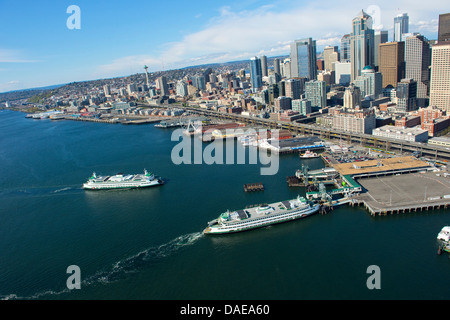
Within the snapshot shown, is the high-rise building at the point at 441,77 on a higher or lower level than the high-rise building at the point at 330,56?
lower

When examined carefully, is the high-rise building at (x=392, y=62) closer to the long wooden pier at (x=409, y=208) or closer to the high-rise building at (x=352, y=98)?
the high-rise building at (x=352, y=98)

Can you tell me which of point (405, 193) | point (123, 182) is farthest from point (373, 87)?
point (123, 182)

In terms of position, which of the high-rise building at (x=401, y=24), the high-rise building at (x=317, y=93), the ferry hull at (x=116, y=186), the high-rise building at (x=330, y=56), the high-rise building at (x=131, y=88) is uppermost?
the high-rise building at (x=401, y=24)

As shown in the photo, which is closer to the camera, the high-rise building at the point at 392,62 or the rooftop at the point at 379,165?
the rooftop at the point at 379,165

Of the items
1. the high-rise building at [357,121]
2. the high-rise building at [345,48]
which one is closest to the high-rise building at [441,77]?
the high-rise building at [357,121]

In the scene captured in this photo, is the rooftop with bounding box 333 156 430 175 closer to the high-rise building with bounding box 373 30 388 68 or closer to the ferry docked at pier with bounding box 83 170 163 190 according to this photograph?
the ferry docked at pier with bounding box 83 170 163 190

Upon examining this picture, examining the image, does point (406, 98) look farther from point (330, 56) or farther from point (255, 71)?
point (330, 56)
